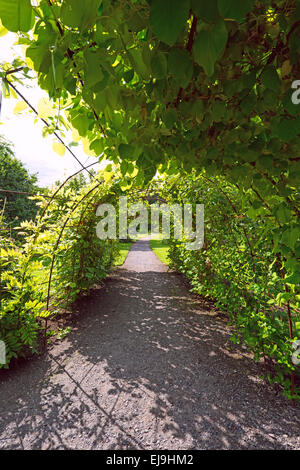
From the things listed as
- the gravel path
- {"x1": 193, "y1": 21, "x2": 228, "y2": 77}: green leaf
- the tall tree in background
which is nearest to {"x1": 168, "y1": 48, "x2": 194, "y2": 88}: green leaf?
{"x1": 193, "y1": 21, "x2": 228, "y2": 77}: green leaf

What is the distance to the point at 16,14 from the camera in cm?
54

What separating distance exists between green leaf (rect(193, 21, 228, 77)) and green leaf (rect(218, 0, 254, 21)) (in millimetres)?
99

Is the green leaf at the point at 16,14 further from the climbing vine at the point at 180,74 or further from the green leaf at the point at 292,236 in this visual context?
the green leaf at the point at 292,236

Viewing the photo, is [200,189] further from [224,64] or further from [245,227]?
[224,64]

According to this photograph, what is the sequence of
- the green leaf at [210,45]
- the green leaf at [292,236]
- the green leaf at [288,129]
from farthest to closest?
the green leaf at [292,236] → the green leaf at [288,129] → the green leaf at [210,45]

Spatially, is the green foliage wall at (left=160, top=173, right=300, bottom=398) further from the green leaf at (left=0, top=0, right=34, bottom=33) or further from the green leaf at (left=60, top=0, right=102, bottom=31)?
the green leaf at (left=0, top=0, right=34, bottom=33)

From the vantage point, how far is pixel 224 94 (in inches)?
42.1

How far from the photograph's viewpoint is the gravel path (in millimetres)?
2221

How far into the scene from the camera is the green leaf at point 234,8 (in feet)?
1.51

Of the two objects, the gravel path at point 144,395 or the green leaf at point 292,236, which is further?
the gravel path at point 144,395

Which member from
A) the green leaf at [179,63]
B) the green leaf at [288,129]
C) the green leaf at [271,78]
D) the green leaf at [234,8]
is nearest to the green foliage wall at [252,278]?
the green leaf at [288,129]

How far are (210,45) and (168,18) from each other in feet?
0.53

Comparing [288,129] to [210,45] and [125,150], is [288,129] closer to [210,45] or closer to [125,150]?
[210,45]

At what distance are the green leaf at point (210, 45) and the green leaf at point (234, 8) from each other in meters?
0.10
